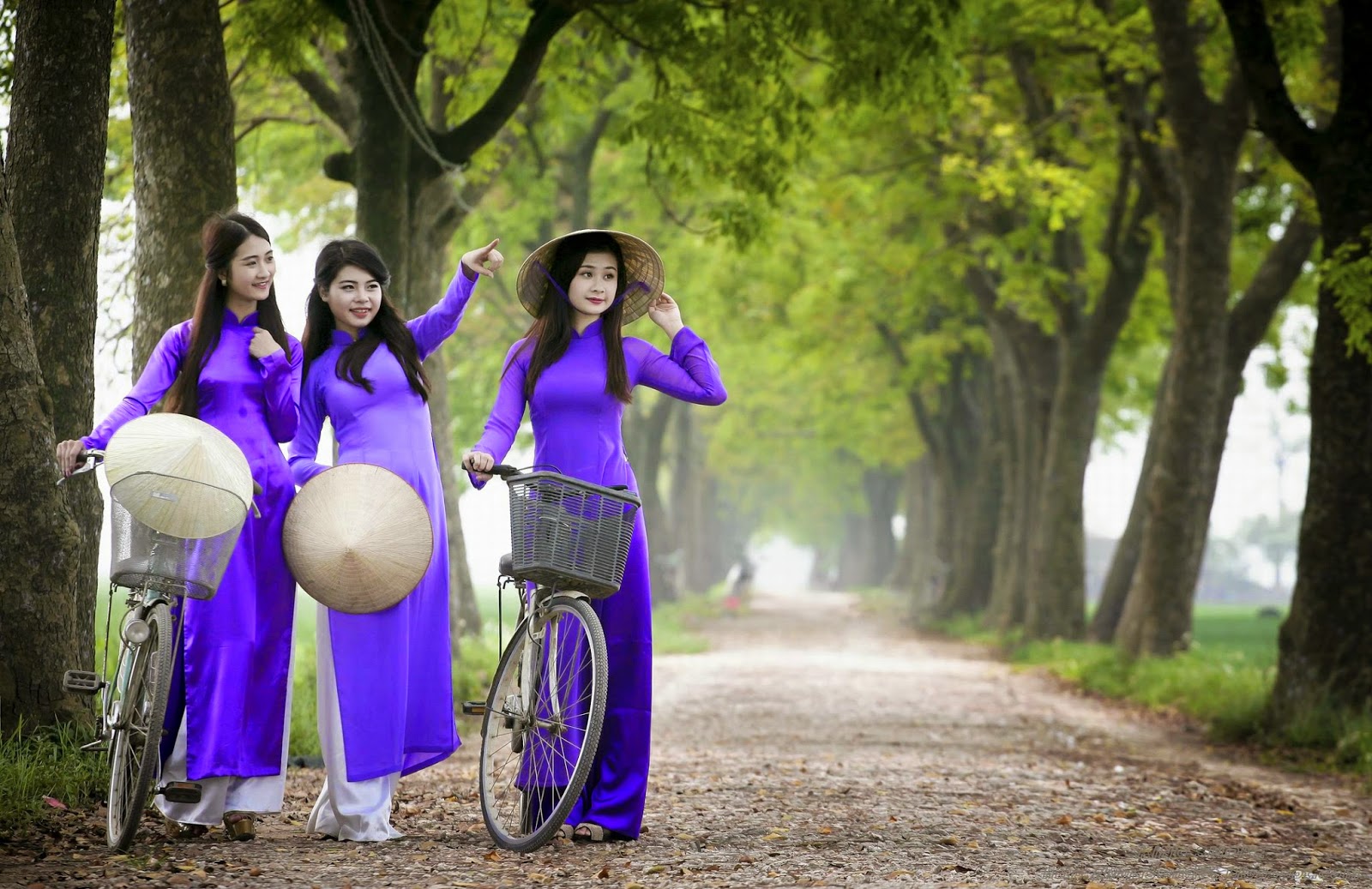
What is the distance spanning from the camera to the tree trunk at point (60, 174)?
6785mm

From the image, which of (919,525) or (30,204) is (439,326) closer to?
(30,204)

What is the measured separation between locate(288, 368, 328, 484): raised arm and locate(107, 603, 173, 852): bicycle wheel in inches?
35.4

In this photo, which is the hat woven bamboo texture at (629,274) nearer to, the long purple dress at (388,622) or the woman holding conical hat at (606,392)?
the woman holding conical hat at (606,392)

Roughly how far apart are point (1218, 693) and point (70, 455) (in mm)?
9829

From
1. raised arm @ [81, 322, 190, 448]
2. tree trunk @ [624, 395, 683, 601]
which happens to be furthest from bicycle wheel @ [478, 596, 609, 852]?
tree trunk @ [624, 395, 683, 601]

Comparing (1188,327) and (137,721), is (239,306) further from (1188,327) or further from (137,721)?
(1188,327)

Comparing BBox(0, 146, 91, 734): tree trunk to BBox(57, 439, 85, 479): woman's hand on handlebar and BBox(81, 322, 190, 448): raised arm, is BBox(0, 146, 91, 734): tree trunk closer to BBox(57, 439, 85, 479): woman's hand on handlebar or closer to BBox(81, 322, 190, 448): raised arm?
BBox(81, 322, 190, 448): raised arm

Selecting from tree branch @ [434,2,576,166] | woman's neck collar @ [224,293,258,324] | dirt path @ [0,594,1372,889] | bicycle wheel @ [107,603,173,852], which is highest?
tree branch @ [434,2,576,166]

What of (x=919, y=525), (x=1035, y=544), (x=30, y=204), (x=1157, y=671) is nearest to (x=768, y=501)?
(x=919, y=525)

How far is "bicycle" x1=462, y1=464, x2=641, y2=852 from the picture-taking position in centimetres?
519

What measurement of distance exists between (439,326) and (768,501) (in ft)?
193

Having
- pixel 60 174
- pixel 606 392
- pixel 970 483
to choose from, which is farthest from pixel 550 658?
pixel 970 483

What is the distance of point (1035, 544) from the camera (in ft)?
69.1

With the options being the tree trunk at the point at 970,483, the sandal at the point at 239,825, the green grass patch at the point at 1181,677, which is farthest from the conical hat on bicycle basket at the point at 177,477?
the tree trunk at the point at 970,483
